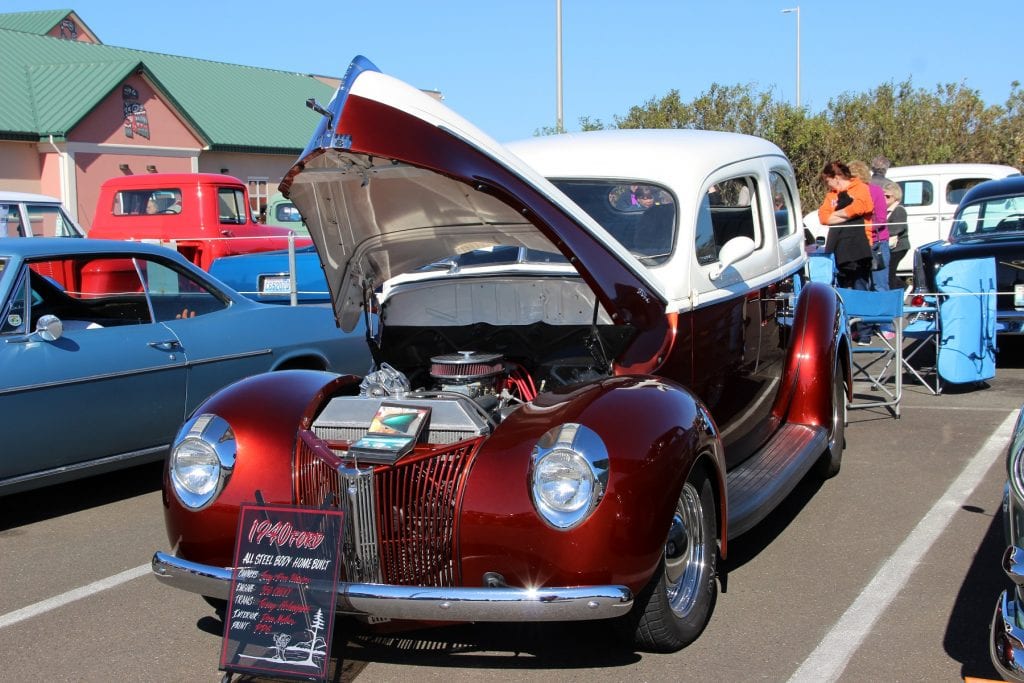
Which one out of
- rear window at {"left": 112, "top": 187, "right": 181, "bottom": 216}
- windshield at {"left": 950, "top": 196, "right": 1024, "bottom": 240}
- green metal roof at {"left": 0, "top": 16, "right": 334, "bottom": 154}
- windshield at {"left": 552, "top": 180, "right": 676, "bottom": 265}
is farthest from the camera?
green metal roof at {"left": 0, "top": 16, "right": 334, "bottom": 154}

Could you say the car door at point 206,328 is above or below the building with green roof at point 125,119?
below

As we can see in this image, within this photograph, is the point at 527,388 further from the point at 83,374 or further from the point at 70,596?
the point at 83,374

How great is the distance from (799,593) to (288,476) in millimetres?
2134

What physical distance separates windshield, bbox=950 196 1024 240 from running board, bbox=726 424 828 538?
239 inches

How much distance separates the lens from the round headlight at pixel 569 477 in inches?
134

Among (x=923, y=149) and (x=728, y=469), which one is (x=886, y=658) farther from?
(x=923, y=149)

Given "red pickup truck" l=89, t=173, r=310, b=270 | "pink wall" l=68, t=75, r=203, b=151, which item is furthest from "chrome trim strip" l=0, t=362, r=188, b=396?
"pink wall" l=68, t=75, r=203, b=151

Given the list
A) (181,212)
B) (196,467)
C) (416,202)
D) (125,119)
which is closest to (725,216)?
(416,202)

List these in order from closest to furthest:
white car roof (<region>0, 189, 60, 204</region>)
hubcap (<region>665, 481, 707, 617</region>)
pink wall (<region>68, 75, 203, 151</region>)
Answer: hubcap (<region>665, 481, 707, 617</region>) < white car roof (<region>0, 189, 60, 204</region>) < pink wall (<region>68, 75, 203, 151</region>)

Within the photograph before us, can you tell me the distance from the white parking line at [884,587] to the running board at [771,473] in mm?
501

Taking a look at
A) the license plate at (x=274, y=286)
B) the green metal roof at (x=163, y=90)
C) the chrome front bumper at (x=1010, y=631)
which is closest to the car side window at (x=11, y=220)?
the license plate at (x=274, y=286)

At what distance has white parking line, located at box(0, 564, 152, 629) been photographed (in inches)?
173

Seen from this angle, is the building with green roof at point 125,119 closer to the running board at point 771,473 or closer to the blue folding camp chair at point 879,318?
the blue folding camp chair at point 879,318

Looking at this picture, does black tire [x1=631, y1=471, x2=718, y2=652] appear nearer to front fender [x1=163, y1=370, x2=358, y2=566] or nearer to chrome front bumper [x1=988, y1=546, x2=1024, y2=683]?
chrome front bumper [x1=988, y1=546, x2=1024, y2=683]
